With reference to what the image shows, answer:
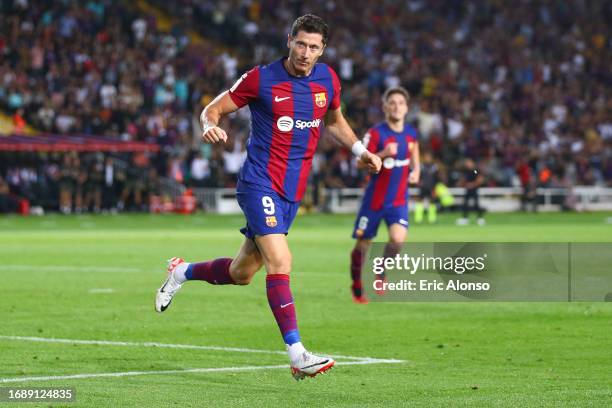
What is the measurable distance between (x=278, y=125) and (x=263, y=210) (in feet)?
2.17

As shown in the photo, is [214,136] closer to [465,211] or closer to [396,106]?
[396,106]

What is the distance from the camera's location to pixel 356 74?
49.0 meters

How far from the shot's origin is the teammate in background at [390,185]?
16.6 meters

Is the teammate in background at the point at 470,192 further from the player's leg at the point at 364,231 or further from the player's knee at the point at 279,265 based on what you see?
the player's knee at the point at 279,265

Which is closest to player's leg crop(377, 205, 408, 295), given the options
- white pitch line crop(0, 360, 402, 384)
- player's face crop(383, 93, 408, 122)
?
player's face crop(383, 93, 408, 122)

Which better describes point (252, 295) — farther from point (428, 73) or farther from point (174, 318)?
point (428, 73)

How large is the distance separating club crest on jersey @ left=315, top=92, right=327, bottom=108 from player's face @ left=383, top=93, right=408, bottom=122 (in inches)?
245

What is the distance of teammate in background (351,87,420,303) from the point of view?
16625 millimetres

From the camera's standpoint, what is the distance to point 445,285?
56.9ft

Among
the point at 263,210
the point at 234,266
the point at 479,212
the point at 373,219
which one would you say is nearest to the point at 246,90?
the point at 263,210

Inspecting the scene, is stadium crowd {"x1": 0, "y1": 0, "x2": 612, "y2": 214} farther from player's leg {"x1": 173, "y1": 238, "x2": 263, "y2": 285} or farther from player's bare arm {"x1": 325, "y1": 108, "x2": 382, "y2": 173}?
player's bare arm {"x1": 325, "y1": 108, "x2": 382, "y2": 173}

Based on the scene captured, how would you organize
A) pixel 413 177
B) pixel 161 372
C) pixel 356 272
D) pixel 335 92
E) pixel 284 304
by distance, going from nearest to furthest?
pixel 284 304, pixel 161 372, pixel 335 92, pixel 356 272, pixel 413 177

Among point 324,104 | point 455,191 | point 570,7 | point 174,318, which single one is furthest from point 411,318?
point 570,7

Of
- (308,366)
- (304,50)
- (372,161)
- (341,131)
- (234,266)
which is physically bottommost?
(308,366)
